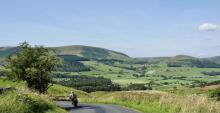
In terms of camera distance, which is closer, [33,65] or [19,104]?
[19,104]

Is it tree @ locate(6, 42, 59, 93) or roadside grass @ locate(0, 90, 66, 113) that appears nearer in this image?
roadside grass @ locate(0, 90, 66, 113)

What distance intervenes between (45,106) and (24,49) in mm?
19104

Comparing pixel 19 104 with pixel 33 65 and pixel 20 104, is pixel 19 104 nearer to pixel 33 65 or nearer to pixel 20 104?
pixel 20 104

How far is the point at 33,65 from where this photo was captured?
5266 centimetres

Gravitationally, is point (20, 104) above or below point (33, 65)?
below

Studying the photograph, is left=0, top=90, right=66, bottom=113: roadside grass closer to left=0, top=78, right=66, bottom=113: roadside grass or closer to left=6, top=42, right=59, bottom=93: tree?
left=0, top=78, right=66, bottom=113: roadside grass

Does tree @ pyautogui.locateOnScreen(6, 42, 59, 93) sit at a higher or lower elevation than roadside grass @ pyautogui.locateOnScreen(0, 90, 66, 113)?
higher

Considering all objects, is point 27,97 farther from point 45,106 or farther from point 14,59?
point 14,59

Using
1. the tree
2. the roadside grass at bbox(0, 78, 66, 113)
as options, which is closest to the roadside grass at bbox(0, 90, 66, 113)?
the roadside grass at bbox(0, 78, 66, 113)

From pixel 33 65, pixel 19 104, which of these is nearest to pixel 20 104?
pixel 19 104

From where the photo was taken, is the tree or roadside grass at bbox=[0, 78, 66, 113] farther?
the tree

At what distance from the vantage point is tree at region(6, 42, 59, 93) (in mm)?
52719

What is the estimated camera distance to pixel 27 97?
32.9m

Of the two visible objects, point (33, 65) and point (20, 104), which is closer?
point (20, 104)
